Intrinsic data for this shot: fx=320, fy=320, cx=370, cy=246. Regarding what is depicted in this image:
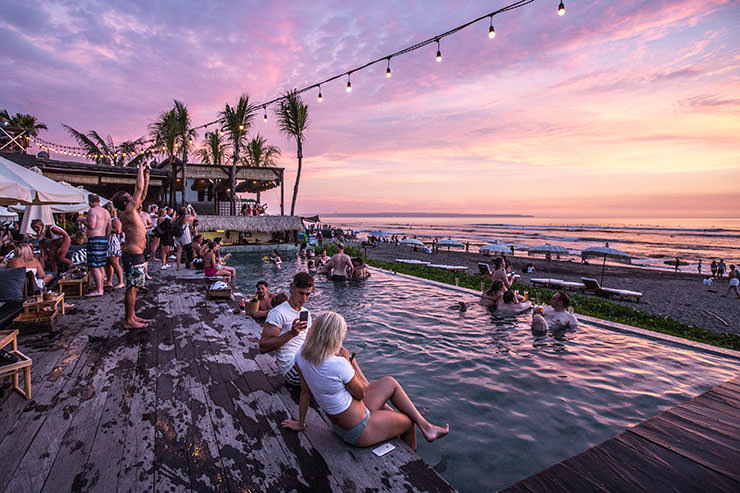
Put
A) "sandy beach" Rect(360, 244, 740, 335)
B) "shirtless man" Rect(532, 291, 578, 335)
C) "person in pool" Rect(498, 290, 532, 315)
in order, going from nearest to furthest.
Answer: "shirtless man" Rect(532, 291, 578, 335) < "person in pool" Rect(498, 290, 532, 315) < "sandy beach" Rect(360, 244, 740, 335)

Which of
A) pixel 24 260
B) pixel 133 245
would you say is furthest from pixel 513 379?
pixel 24 260

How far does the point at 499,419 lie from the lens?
13.5 ft

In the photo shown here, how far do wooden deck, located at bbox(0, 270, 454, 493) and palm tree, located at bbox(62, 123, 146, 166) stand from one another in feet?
104

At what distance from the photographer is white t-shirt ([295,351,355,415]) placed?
8.11 feet

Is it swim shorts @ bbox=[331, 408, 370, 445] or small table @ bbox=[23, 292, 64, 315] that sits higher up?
small table @ bbox=[23, 292, 64, 315]

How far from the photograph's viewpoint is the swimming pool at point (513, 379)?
3.54m

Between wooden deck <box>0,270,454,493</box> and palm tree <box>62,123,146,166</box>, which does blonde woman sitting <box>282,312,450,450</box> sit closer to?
wooden deck <box>0,270,454,493</box>

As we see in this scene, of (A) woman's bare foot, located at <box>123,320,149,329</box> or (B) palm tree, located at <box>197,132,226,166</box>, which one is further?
(B) palm tree, located at <box>197,132,226,166</box>

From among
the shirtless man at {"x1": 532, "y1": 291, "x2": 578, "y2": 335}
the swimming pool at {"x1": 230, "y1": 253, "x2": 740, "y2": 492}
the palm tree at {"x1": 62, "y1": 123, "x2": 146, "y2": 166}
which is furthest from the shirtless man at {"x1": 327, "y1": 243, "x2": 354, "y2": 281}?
the palm tree at {"x1": 62, "y1": 123, "x2": 146, "y2": 166}

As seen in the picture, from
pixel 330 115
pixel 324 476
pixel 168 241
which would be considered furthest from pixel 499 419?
pixel 330 115

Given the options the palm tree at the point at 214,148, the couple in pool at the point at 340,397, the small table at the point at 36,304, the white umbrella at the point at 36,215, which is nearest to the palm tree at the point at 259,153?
the palm tree at the point at 214,148

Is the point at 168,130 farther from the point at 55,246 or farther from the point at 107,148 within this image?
the point at 55,246

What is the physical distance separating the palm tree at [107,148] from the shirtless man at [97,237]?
1074 inches

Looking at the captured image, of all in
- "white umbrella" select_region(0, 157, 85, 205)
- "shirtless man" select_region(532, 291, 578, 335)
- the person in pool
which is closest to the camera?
"white umbrella" select_region(0, 157, 85, 205)
